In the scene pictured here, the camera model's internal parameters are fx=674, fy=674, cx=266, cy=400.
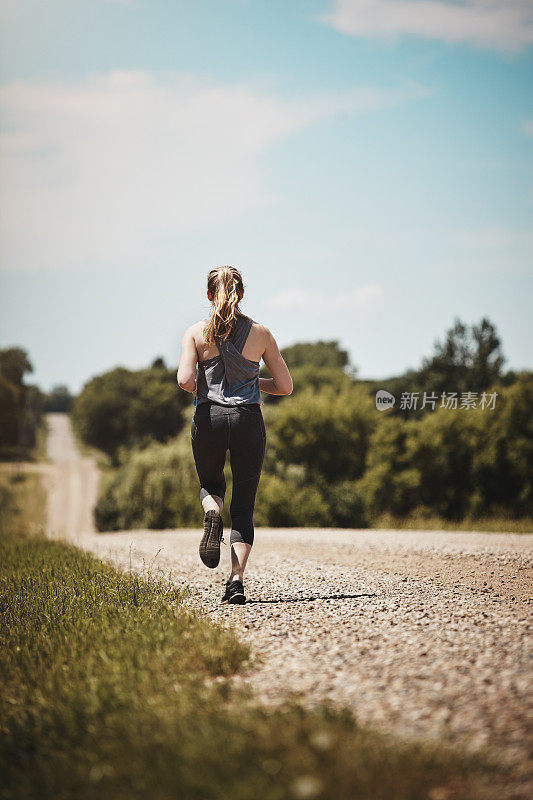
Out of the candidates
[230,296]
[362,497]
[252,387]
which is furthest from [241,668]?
[362,497]

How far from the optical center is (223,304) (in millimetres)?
5031

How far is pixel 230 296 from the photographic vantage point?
16.6 ft

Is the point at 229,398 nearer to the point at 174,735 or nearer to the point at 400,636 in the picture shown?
the point at 400,636

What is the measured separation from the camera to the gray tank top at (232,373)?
503cm

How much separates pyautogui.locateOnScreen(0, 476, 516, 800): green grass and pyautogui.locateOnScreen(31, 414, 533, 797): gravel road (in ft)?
0.65

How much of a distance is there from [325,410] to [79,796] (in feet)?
103

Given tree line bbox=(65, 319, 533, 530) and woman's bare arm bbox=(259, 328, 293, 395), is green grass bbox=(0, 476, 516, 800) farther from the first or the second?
tree line bbox=(65, 319, 533, 530)

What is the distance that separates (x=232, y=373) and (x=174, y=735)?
2809 mm

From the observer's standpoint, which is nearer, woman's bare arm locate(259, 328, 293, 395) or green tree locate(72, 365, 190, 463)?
woman's bare arm locate(259, 328, 293, 395)

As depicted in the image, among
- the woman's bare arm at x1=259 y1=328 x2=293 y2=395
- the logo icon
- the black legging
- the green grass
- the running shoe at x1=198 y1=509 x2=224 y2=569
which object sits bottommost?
the green grass

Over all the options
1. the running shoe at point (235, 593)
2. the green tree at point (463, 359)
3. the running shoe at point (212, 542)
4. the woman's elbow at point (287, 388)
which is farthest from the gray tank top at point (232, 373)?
the green tree at point (463, 359)

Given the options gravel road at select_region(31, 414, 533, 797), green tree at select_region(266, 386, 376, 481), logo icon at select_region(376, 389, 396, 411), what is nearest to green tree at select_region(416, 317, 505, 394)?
logo icon at select_region(376, 389, 396, 411)

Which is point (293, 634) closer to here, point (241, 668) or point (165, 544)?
point (241, 668)

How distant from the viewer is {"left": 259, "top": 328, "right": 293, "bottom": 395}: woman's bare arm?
5.21 metres
